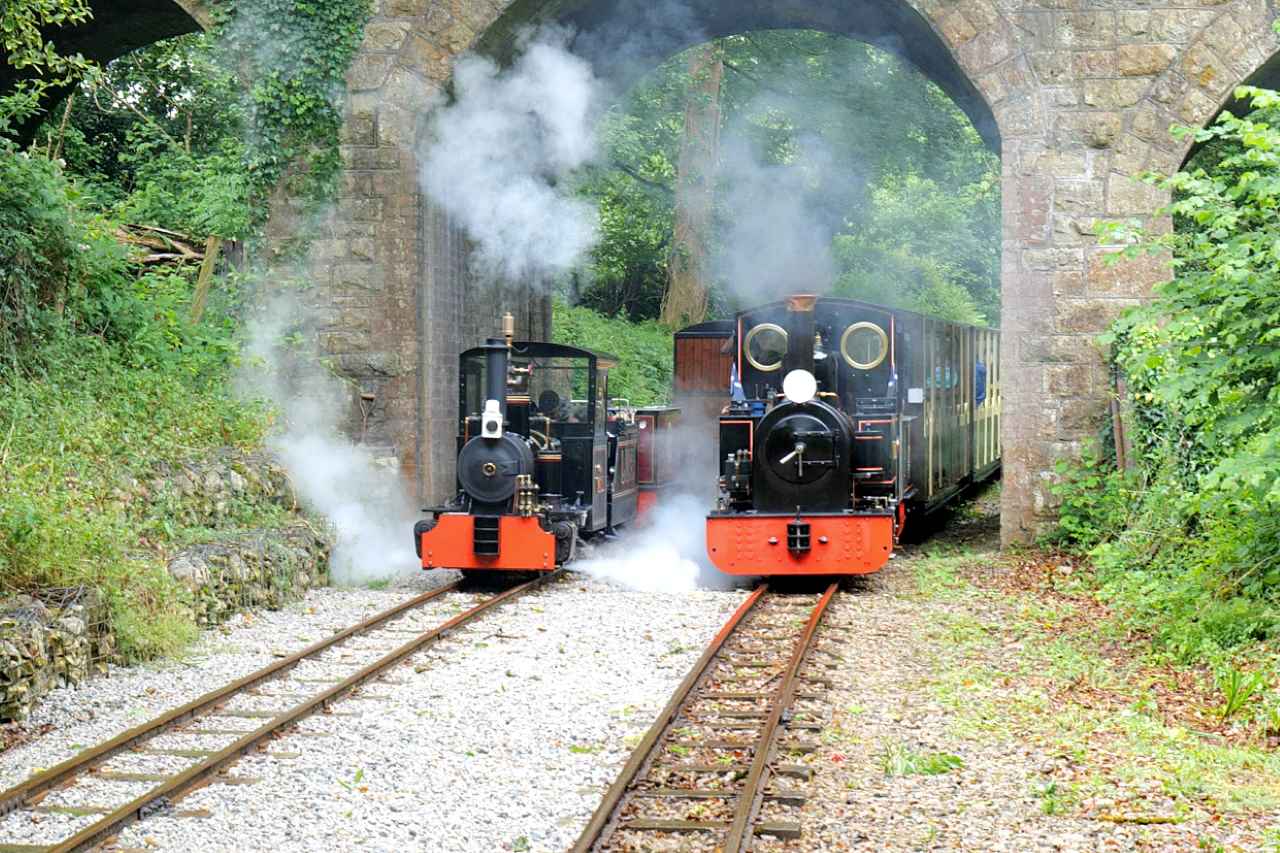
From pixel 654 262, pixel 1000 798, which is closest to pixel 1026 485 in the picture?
pixel 1000 798

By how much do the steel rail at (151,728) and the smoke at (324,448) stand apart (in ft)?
12.9

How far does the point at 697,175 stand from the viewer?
27156mm

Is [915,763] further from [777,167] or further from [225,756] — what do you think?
[777,167]

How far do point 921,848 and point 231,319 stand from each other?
11230 mm

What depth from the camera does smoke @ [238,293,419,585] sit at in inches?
552

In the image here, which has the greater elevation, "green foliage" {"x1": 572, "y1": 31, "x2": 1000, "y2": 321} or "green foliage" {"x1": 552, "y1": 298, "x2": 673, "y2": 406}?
"green foliage" {"x1": 572, "y1": 31, "x2": 1000, "y2": 321}

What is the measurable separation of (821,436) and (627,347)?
1531cm

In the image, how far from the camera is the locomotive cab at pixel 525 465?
1258 centimetres

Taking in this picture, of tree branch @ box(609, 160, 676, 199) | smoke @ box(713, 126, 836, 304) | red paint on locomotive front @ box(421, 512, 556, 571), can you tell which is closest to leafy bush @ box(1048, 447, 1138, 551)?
red paint on locomotive front @ box(421, 512, 556, 571)

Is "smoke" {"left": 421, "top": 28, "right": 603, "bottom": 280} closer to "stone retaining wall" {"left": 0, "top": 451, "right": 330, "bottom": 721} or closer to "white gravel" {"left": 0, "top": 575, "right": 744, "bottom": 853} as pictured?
"stone retaining wall" {"left": 0, "top": 451, "right": 330, "bottom": 721}

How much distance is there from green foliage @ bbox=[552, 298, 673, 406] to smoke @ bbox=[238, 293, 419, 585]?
991 cm

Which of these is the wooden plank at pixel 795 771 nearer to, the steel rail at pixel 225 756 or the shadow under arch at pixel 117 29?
the steel rail at pixel 225 756

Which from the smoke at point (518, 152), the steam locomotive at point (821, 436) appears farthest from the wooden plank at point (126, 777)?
the smoke at point (518, 152)

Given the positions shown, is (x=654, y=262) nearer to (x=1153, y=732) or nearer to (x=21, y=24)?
(x=21, y=24)
